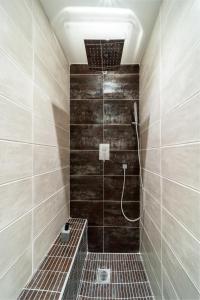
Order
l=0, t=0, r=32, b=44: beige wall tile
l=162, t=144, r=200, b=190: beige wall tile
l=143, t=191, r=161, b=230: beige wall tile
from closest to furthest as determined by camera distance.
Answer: l=162, t=144, r=200, b=190: beige wall tile < l=0, t=0, r=32, b=44: beige wall tile < l=143, t=191, r=161, b=230: beige wall tile

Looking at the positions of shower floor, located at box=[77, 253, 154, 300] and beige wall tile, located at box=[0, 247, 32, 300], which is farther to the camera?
shower floor, located at box=[77, 253, 154, 300]

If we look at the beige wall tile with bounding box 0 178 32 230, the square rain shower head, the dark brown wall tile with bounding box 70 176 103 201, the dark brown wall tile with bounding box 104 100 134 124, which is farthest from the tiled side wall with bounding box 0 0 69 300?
the dark brown wall tile with bounding box 104 100 134 124

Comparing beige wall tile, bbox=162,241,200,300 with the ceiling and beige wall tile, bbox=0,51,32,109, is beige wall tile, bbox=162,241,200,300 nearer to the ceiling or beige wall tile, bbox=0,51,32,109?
beige wall tile, bbox=0,51,32,109

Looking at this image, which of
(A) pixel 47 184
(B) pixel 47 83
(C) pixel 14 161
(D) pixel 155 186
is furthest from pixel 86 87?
(C) pixel 14 161

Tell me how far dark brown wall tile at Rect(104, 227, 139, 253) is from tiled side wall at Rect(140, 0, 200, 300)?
2.01ft

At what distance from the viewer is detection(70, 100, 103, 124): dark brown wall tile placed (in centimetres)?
218

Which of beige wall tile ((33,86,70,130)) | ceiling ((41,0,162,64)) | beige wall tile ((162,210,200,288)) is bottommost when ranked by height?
beige wall tile ((162,210,200,288))

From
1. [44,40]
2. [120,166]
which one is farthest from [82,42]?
[120,166]

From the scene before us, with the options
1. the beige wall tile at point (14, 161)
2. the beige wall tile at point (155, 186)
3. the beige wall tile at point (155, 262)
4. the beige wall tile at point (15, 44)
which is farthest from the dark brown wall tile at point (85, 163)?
the beige wall tile at point (15, 44)

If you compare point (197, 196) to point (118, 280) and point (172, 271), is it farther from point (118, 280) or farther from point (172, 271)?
point (118, 280)

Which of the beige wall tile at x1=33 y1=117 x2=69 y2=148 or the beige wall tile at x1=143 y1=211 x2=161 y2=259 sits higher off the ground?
the beige wall tile at x1=33 y1=117 x2=69 y2=148

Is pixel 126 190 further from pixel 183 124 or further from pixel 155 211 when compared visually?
pixel 183 124

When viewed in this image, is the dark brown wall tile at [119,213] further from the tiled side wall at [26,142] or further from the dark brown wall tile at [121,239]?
the tiled side wall at [26,142]

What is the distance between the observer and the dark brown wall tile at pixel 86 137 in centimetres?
217
